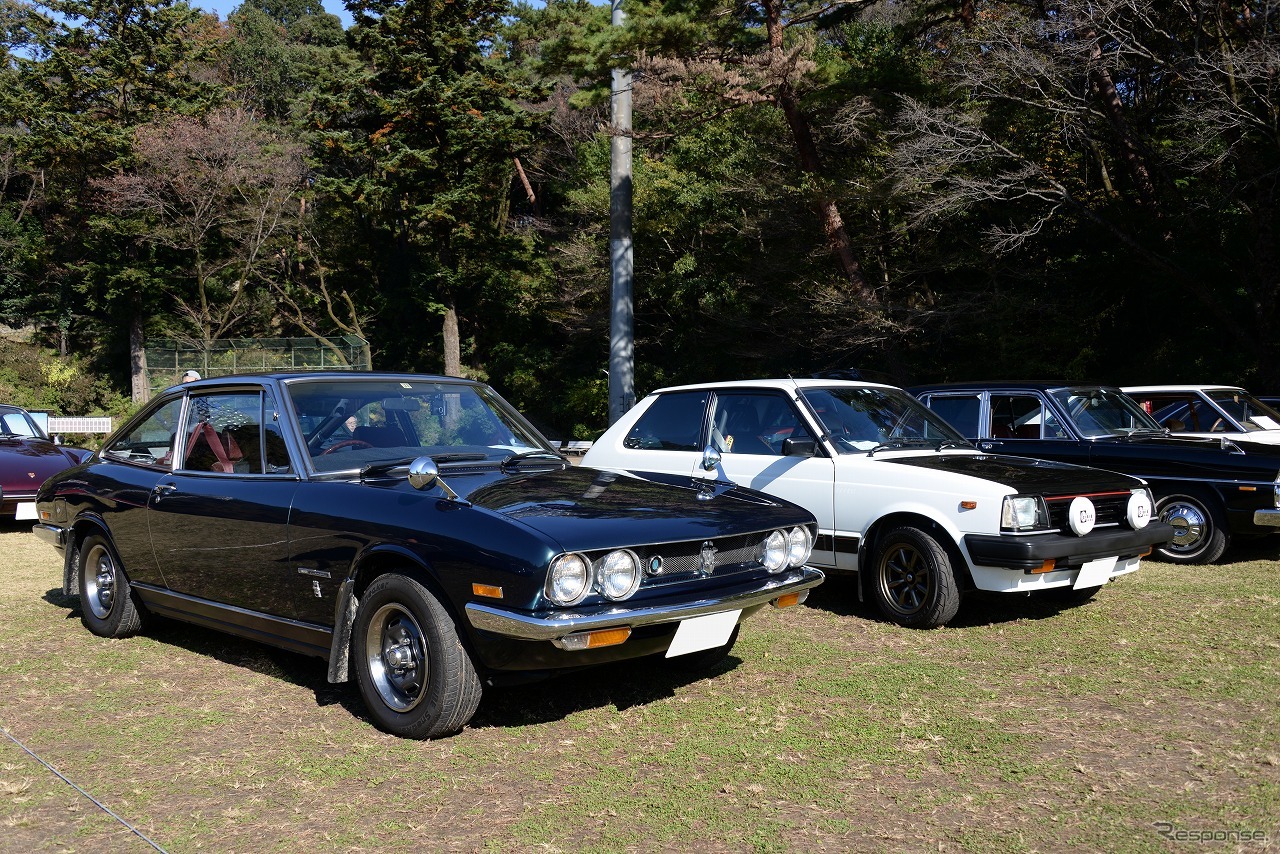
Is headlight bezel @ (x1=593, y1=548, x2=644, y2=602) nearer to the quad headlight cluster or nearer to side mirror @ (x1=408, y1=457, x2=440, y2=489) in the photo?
the quad headlight cluster

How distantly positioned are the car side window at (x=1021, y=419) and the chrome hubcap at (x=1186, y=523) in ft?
3.59

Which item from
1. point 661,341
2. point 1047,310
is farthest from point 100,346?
point 1047,310

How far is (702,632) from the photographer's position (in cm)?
447

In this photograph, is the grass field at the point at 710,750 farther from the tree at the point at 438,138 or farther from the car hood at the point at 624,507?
the tree at the point at 438,138

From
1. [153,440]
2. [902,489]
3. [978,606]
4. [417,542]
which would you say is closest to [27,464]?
[153,440]

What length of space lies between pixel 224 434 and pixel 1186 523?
7.61 meters

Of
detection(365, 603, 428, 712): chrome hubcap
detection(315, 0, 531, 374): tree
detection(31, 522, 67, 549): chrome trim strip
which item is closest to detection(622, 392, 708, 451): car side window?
detection(365, 603, 428, 712): chrome hubcap

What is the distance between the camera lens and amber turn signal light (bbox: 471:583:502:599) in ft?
13.4

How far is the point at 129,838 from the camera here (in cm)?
357

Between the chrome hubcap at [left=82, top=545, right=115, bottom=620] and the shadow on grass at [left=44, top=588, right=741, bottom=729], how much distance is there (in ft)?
1.13

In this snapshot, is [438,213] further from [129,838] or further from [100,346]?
[129,838]

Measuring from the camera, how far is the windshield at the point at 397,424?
17.0 feet

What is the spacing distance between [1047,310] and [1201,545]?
11.8 m

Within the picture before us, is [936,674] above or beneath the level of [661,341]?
beneath
